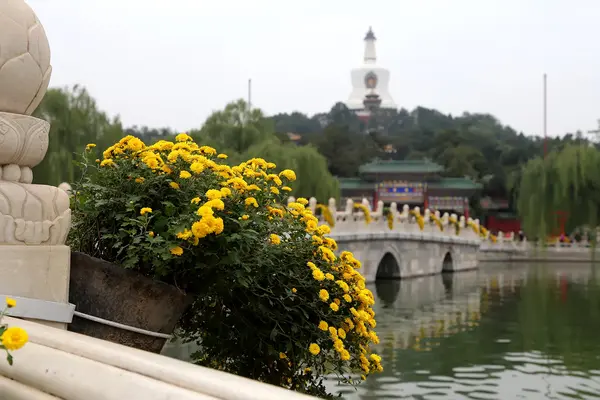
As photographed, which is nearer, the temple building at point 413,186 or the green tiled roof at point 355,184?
the temple building at point 413,186

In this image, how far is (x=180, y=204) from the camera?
9.12 ft

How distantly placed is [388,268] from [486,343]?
1085 centimetres

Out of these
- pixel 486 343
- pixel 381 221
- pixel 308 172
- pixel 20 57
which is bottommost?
pixel 486 343

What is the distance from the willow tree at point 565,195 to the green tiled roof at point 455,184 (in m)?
9.40

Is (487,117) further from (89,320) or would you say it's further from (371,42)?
(89,320)

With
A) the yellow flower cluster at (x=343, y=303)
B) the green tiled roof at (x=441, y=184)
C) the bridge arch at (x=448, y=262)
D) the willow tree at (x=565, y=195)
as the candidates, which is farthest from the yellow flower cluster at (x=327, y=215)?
the green tiled roof at (x=441, y=184)

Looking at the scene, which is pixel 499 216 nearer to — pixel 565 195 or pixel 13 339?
pixel 565 195

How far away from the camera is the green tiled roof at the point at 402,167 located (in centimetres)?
3758

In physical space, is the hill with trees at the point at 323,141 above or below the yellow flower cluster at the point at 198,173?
above

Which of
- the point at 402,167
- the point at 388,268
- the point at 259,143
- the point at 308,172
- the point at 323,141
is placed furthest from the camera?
the point at 323,141

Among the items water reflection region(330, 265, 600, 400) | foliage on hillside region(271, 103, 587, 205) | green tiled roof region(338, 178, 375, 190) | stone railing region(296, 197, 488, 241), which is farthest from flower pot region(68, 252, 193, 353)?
green tiled roof region(338, 178, 375, 190)

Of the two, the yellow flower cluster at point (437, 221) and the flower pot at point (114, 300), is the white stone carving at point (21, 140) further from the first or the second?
the yellow flower cluster at point (437, 221)

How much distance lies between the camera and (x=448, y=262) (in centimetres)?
2502

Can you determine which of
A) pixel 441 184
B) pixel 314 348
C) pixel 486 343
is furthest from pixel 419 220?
pixel 314 348
